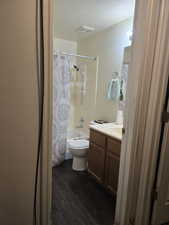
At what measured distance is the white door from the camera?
4.68ft

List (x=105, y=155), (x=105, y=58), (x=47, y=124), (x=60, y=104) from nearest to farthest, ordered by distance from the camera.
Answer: (x=47, y=124) → (x=105, y=155) → (x=60, y=104) → (x=105, y=58)

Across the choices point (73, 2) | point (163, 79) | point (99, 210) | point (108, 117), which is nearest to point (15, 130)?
point (163, 79)

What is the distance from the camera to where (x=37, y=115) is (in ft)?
2.91

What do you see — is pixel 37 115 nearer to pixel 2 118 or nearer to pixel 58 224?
pixel 2 118

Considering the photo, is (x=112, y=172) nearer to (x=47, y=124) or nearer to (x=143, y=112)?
(x=143, y=112)

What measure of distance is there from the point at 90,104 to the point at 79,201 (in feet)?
6.07

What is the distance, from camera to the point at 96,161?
2.28m

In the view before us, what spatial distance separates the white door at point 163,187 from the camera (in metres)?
1.43

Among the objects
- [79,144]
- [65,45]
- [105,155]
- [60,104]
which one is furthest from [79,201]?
[65,45]

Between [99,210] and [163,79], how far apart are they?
60.2 inches

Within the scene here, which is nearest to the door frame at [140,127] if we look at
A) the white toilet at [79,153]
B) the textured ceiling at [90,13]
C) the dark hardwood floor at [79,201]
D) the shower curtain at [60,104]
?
the dark hardwood floor at [79,201]

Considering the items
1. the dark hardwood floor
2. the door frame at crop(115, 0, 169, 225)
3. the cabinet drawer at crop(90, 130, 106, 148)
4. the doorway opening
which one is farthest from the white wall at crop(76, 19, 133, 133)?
the door frame at crop(115, 0, 169, 225)

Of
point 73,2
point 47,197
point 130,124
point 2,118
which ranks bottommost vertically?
point 47,197

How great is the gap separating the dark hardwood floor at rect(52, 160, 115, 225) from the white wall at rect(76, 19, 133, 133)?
1.11m
